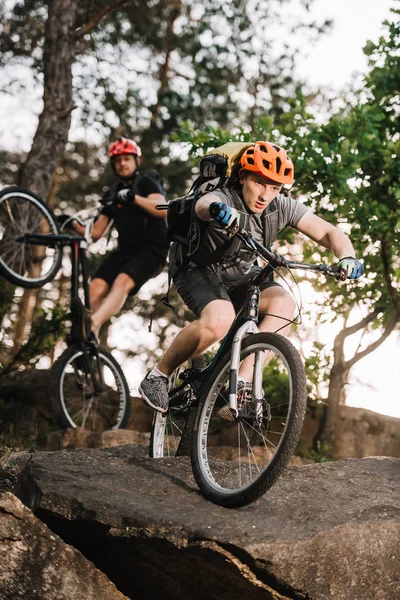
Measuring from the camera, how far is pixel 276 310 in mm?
4531

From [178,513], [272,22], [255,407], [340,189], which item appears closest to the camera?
[178,513]

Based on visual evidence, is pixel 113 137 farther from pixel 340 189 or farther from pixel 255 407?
pixel 255 407

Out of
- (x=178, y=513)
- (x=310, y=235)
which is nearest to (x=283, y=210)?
(x=310, y=235)

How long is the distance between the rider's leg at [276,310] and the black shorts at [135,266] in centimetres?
345

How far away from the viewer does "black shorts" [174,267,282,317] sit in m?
4.61

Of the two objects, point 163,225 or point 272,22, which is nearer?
point 163,225

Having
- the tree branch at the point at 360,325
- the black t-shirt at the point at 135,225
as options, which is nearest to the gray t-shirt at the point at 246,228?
the black t-shirt at the point at 135,225

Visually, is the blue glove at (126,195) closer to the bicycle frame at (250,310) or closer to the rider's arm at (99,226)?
the rider's arm at (99,226)

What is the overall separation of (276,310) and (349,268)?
1.60 ft

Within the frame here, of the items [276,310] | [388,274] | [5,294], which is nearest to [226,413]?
[276,310]

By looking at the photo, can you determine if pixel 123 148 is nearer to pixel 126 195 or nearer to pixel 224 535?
pixel 126 195

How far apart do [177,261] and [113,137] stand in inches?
521

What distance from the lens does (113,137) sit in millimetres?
17578

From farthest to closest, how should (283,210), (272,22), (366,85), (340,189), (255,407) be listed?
(272,22) → (366,85) → (340,189) → (283,210) → (255,407)
